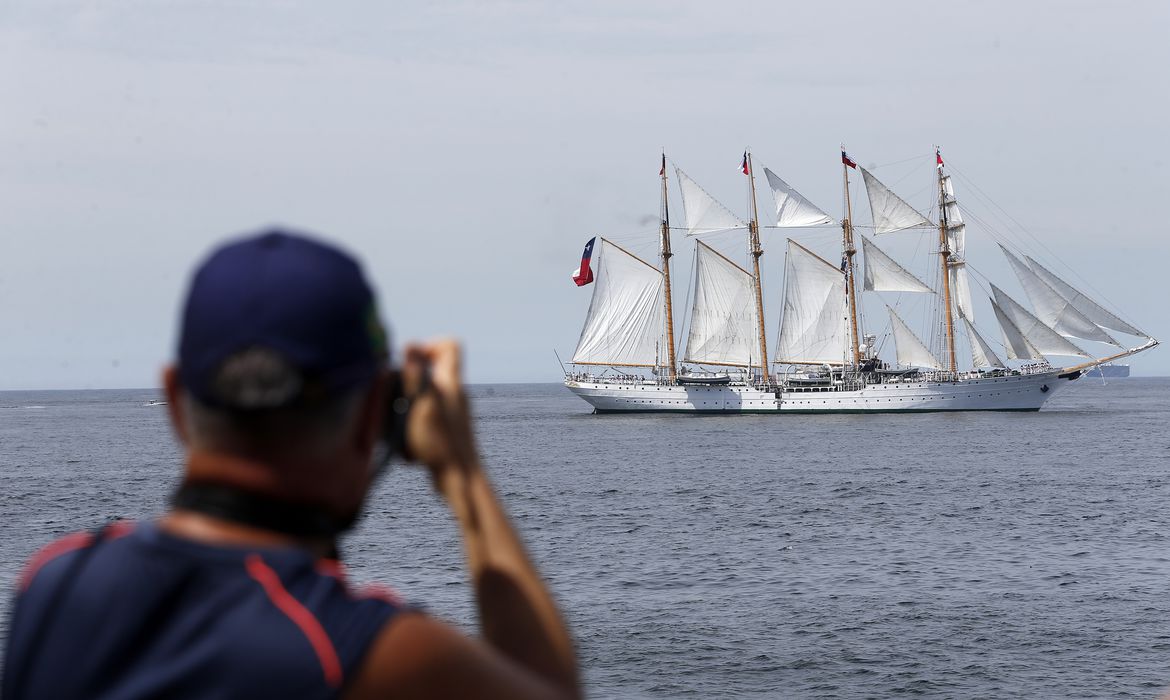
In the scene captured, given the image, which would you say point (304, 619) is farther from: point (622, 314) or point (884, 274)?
point (884, 274)

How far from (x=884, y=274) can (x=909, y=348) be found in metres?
7.64

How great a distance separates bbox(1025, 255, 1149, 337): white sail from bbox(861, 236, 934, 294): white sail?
1031 centimetres

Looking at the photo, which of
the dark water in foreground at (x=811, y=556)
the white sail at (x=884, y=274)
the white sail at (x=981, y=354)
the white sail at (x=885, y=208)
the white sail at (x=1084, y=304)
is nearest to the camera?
the dark water in foreground at (x=811, y=556)

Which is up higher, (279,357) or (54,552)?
(279,357)

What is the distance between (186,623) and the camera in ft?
4.39

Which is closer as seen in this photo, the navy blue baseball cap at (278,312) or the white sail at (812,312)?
the navy blue baseball cap at (278,312)

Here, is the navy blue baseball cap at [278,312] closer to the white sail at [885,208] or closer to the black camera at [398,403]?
the black camera at [398,403]

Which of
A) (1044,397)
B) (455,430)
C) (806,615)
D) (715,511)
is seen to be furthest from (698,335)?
(455,430)

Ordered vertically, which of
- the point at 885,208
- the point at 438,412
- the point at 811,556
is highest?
the point at 885,208

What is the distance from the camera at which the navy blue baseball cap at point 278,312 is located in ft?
4.50

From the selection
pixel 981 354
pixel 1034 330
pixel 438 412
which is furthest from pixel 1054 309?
pixel 438 412

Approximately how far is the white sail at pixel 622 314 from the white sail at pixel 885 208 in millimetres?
20860

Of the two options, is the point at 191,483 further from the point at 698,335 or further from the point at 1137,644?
the point at 698,335

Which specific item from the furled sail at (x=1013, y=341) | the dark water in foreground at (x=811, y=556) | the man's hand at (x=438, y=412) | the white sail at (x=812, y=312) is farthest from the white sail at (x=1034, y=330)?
the man's hand at (x=438, y=412)
